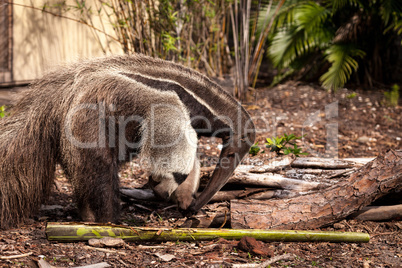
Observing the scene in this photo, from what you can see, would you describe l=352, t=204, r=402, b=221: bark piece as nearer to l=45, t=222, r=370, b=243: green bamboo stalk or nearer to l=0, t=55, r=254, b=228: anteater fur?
l=45, t=222, r=370, b=243: green bamboo stalk

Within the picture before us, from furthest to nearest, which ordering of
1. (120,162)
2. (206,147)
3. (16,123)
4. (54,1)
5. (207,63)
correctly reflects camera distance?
(207,63)
(54,1)
(206,147)
(120,162)
(16,123)

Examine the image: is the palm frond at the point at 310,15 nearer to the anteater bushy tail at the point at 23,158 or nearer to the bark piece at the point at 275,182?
the bark piece at the point at 275,182

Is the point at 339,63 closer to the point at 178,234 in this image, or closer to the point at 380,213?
the point at 380,213

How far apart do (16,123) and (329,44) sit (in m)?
8.59

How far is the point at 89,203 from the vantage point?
Result: 12.3ft

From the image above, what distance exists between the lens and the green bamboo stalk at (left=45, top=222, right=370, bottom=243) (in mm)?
3355

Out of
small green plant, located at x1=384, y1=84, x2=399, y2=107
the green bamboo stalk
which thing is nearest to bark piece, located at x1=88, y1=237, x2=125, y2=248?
the green bamboo stalk

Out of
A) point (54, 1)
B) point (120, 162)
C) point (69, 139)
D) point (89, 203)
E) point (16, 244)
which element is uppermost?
point (54, 1)

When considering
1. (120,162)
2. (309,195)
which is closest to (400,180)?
(309,195)

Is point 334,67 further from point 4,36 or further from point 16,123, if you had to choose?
point 16,123

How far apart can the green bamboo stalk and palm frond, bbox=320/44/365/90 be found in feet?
22.1

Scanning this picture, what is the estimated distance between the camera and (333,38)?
10281 mm

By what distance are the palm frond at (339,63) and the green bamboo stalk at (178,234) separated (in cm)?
672

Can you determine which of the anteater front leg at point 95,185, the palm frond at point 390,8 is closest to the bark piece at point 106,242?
the anteater front leg at point 95,185
